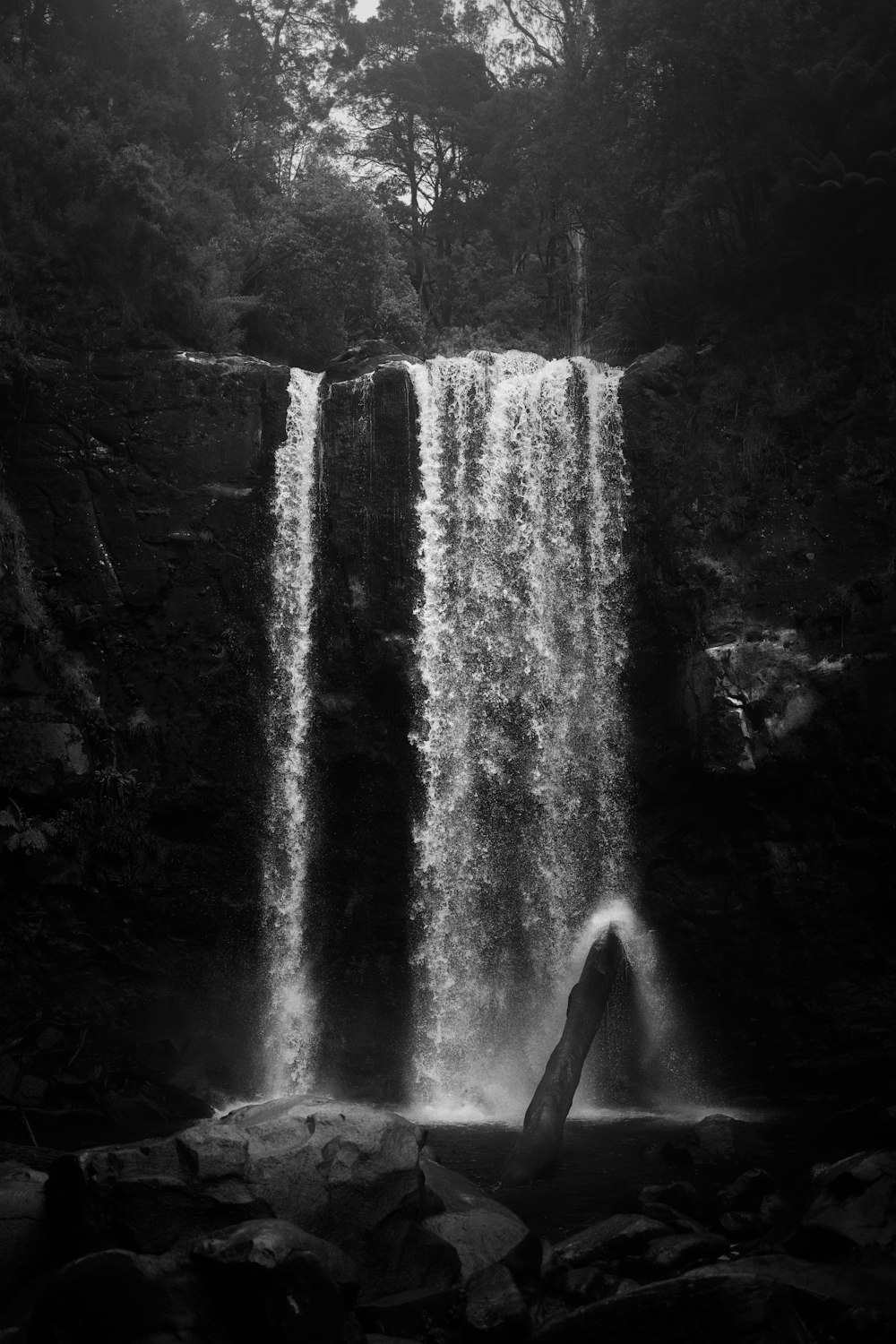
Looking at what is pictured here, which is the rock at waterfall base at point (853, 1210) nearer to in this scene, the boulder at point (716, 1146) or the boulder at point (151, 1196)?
the boulder at point (716, 1146)

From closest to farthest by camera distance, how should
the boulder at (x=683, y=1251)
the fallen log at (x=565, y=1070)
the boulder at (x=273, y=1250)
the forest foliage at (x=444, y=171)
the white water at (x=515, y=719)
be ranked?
the boulder at (x=273, y=1250)
the boulder at (x=683, y=1251)
the fallen log at (x=565, y=1070)
the white water at (x=515, y=719)
the forest foliage at (x=444, y=171)

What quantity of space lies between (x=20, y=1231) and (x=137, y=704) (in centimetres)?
1045

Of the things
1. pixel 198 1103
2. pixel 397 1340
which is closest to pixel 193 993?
pixel 198 1103

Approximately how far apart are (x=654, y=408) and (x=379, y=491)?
214 inches

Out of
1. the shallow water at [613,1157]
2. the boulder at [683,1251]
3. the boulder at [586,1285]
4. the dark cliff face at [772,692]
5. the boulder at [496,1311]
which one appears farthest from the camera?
the dark cliff face at [772,692]

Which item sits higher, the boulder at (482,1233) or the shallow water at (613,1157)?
the boulder at (482,1233)

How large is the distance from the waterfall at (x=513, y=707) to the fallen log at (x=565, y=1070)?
60.3 inches

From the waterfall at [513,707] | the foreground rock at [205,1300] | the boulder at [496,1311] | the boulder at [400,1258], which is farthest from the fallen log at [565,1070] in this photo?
the foreground rock at [205,1300]

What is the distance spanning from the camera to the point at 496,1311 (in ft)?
24.3

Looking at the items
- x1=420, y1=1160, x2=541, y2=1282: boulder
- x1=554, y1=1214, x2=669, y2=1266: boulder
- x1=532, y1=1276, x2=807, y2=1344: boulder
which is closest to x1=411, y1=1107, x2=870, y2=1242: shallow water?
A: x1=554, y1=1214, x2=669, y2=1266: boulder

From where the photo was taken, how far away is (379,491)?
18984 mm

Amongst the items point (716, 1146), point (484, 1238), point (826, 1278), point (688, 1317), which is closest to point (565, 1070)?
point (716, 1146)

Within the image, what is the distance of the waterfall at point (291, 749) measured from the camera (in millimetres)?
16703

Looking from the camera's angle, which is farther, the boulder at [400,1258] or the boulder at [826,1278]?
the boulder at [400,1258]
